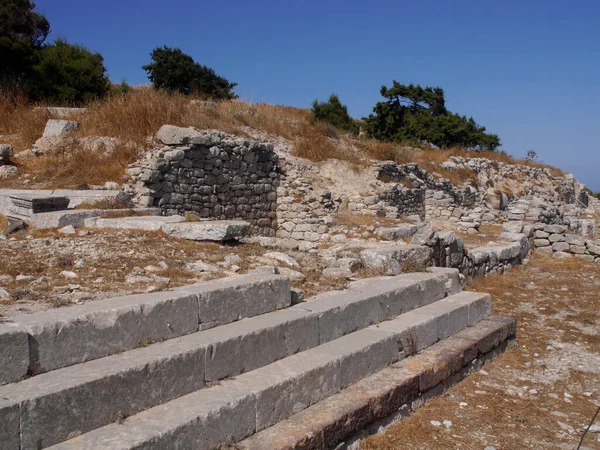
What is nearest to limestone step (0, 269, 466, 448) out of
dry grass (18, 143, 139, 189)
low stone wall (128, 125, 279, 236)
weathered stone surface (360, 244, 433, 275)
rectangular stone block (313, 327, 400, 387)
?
rectangular stone block (313, 327, 400, 387)

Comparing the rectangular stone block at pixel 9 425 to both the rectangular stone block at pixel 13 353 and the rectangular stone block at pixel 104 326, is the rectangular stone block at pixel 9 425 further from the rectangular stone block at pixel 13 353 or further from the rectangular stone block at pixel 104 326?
the rectangular stone block at pixel 104 326

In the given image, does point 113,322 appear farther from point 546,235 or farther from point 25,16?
point 25,16

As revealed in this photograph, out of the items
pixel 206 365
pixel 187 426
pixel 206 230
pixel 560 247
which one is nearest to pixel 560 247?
pixel 560 247

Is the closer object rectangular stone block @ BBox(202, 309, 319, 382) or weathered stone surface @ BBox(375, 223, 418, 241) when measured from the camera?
rectangular stone block @ BBox(202, 309, 319, 382)

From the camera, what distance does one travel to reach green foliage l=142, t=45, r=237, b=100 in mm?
22516

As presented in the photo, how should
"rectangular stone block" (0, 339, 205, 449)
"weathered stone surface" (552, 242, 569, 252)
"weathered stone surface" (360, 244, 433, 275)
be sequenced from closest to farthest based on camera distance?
1. "rectangular stone block" (0, 339, 205, 449)
2. "weathered stone surface" (360, 244, 433, 275)
3. "weathered stone surface" (552, 242, 569, 252)

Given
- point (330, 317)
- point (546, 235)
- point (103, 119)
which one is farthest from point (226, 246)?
point (546, 235)

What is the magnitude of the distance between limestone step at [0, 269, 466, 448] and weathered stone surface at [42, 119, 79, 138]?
27.9 feet

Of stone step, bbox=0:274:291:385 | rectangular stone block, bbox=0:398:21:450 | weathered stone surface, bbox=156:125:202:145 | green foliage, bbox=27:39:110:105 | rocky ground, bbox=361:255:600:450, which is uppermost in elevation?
green foliage, bbox=27:39:110:105

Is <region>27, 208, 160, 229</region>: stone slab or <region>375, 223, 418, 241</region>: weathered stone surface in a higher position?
<region>27, 208, 160, 229</region>: stone slab

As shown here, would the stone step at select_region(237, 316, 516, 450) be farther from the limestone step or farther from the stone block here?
the stone block

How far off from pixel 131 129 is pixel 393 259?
7.10m

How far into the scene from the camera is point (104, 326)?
10.9 feet

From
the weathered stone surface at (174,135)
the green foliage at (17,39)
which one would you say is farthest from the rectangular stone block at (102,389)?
the green foliage at (17,39)
